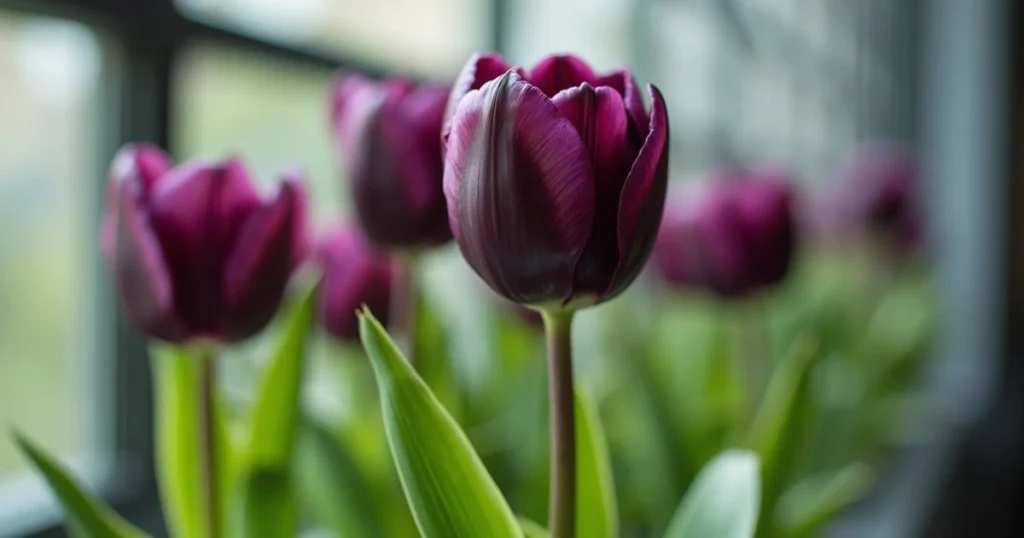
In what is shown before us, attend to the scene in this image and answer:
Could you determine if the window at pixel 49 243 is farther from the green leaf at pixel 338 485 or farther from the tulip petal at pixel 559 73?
the tulip petal at pixel 559 73

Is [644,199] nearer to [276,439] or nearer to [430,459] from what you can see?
[430,459]

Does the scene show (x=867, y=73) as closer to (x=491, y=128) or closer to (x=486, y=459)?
(x=486, y=459)

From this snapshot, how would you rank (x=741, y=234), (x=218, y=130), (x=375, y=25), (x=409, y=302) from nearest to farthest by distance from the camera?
(x=409, y=302)
(x=741, y=234)
(x=218, y=130)
(x=375, y=25)

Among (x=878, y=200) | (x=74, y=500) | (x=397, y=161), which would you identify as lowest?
(x=878, y=200)

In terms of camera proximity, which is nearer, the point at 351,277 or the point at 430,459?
the point at 430,459

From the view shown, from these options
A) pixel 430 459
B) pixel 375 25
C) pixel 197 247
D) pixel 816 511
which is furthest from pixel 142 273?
pixel 375 25

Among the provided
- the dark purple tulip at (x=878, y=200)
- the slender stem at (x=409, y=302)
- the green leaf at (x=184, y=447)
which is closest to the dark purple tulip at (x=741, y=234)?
the slender stem at (x=409, y=302)

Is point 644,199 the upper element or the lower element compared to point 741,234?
upper

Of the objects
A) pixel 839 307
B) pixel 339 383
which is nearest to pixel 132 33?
pixel 339 383

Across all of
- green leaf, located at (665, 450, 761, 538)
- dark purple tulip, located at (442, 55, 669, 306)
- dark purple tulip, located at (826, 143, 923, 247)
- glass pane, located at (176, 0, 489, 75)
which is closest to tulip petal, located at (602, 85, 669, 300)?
dark purple tulip, located at (442, 55, 669, 306)

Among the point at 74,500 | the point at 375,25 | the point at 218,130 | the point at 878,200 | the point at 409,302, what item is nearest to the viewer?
the point at 74,500
